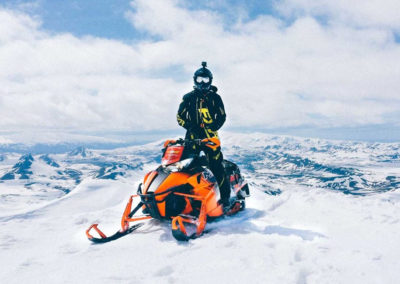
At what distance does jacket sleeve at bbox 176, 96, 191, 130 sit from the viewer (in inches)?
313

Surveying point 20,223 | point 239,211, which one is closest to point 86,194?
point 20,223

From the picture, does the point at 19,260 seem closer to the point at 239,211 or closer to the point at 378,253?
the point at 239,211

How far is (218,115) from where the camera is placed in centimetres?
786

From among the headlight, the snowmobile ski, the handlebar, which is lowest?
the snowmobile ski

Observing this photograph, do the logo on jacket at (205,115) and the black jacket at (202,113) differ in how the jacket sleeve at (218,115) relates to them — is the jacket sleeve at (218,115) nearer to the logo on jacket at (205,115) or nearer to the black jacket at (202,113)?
the black jacket at (202,113)

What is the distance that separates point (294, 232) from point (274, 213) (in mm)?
2156

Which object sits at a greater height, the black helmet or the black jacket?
the black helmet

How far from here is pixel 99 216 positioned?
368 inches

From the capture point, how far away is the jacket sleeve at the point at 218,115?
7809 millimetres

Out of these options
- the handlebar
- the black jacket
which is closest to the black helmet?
the black jacket

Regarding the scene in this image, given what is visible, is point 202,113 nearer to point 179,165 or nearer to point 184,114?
point 184,114

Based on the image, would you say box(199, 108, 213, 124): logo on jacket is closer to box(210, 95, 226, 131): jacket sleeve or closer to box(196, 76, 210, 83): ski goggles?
box(210, 95, 226, 131): jacket sleeve

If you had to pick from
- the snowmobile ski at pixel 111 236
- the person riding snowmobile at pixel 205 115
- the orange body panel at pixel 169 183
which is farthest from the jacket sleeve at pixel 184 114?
the snowmobile ski at pixel 111 236

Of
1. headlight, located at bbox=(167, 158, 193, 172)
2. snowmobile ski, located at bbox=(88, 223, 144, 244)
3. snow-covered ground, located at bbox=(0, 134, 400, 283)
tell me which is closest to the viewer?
snow-covered ground, located at bbox=(0, 134, 400, 283)
